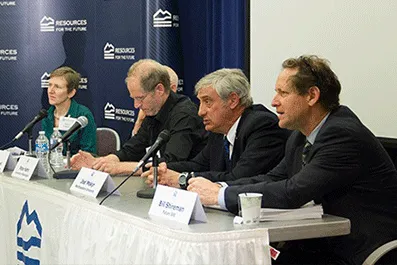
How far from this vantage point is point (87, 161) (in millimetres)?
4250

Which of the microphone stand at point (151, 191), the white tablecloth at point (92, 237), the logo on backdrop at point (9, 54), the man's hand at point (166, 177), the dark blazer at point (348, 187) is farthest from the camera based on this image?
the logo on backdrop at point (9, 54)

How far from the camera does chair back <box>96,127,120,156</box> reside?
5.55 m

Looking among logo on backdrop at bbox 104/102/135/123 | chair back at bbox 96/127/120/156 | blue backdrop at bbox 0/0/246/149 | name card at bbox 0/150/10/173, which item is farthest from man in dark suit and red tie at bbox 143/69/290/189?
logo on backdrop at bbox 104/102/135/123

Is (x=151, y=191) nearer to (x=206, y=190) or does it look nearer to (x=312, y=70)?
(x=206, y=190)

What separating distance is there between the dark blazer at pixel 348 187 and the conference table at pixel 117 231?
10 cm

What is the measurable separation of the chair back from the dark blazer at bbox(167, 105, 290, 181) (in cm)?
169

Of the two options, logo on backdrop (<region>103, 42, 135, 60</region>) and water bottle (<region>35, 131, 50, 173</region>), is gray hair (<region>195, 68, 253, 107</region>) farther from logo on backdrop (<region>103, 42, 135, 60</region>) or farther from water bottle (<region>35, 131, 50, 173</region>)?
logo on backdrop (<region>103, 42, 135, 60</region>)

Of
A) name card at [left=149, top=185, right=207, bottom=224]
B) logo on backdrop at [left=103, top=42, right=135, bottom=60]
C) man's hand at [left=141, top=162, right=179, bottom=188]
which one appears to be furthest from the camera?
logo on backdrop at [left=103, top=42, right=135, bottom=60]

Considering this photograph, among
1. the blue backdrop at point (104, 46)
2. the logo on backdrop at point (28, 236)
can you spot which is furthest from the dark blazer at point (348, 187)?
the blue backdrop at point (104, 46)

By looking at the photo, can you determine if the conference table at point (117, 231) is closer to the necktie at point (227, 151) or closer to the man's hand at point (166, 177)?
the man's hand at point (166, 177)

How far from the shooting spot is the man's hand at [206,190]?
3.07 m

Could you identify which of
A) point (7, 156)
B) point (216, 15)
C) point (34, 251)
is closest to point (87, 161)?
point (7, 156)

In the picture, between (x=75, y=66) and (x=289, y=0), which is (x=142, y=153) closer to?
(x=289, y=0)

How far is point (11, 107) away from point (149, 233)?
4.86 meters
